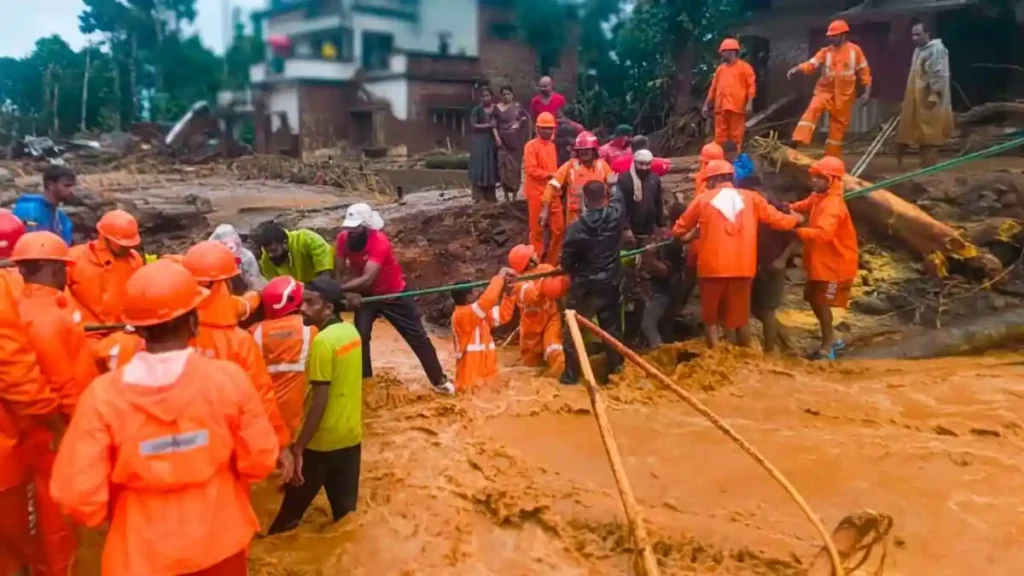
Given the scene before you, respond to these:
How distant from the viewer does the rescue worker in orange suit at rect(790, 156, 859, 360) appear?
6762mm

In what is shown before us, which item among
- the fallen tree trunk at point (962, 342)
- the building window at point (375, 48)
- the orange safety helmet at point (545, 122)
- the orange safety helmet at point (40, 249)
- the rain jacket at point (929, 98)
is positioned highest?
the building window at point (375, 48)

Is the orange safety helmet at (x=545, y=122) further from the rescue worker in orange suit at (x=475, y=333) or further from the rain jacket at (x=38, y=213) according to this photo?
the rain jacket at (x=38, y=213)

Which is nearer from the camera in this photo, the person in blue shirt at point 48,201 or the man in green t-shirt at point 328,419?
the man in green t-shirt at point 328,419

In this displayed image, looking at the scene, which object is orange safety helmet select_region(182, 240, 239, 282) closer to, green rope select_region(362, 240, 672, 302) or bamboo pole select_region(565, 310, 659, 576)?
bamboo pole select_region(565, 310, 659, 576)

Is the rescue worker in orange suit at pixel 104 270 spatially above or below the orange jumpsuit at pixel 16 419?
above

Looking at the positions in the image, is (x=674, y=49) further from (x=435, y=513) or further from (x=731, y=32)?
(x=435, y=513)

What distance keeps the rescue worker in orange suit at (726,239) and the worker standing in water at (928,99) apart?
3.88 m

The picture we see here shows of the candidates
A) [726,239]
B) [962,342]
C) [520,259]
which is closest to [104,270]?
[520,259]

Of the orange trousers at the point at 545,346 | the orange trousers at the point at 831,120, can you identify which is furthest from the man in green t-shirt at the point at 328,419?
the orange trousers at the point at 831,120

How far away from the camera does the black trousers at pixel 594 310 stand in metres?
6.71

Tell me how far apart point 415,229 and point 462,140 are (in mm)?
16377

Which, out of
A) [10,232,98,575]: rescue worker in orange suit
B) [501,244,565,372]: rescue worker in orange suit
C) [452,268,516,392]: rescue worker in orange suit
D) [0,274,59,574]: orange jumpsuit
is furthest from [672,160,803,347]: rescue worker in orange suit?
[0,274,59,574]: orange jumpsuit

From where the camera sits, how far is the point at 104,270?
5223 mm

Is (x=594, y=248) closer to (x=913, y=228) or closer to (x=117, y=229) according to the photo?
(x=117, y=229)
